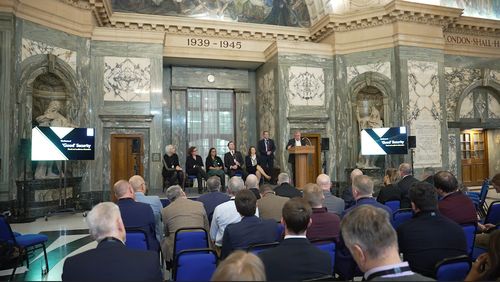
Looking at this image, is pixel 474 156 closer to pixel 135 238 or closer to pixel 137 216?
pixel 137 216

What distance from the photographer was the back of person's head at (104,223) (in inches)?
90.6

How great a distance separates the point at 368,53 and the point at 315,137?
11.1 feet

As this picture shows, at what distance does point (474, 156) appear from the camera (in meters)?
15.2

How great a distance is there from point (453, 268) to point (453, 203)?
1.51m

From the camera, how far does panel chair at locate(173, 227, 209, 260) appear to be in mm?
3582

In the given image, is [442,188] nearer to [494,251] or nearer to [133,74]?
[494,251]

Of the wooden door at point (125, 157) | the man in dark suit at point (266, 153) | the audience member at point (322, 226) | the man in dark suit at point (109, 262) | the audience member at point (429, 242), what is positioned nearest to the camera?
the man in dark suit at point (109, 262)

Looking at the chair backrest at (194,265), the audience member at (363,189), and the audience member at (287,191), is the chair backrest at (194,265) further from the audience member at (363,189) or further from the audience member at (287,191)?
the audience member at (287,191)

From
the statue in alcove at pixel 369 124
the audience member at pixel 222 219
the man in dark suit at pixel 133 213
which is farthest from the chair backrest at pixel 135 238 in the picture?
the statue in alcove at pixel 369 124

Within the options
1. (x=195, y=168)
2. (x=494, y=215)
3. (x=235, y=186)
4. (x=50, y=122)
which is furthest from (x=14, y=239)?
(x=195, y=168)

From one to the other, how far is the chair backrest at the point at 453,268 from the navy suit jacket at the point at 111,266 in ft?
5.91

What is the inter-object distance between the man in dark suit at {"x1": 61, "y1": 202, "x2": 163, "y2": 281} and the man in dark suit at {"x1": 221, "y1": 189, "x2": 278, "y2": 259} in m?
1.00

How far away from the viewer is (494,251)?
1.91m

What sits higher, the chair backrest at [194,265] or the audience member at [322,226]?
the audience member at [322,226]
